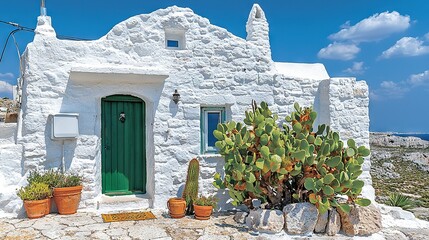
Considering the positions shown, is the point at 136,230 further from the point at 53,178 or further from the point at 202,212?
the point at 53,178

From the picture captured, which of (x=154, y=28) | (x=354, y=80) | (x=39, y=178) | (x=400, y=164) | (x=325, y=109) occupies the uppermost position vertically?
(x=154, y=28)

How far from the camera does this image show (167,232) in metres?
5.50

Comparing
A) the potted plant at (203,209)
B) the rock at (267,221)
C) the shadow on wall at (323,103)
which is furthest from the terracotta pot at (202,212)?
the shadow on wall at (323,103)

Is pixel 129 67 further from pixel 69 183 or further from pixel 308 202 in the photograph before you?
pixel 308 202

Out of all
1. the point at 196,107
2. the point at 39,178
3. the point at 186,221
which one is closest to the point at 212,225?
the point at 186,221

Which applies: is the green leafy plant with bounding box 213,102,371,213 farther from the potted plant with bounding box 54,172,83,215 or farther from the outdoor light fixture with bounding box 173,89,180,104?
the potted plant with bounding box 54,172,83,215

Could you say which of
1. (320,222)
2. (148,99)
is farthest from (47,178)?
(320,222)

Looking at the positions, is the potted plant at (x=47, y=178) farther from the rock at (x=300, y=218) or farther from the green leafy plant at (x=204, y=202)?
the rock at (x=300, y=218)

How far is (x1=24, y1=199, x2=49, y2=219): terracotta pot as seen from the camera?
19.2ft

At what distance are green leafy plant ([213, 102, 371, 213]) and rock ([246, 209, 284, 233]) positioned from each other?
0.39m

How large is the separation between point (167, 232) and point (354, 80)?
5484mm

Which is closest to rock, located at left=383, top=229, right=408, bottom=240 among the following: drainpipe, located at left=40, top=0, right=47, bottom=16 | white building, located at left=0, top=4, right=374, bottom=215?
white building, located at left=0, top=4, right=374, bottom=215

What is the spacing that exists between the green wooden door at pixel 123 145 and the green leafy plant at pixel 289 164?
6.17ft

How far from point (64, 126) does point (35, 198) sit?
1.33m
